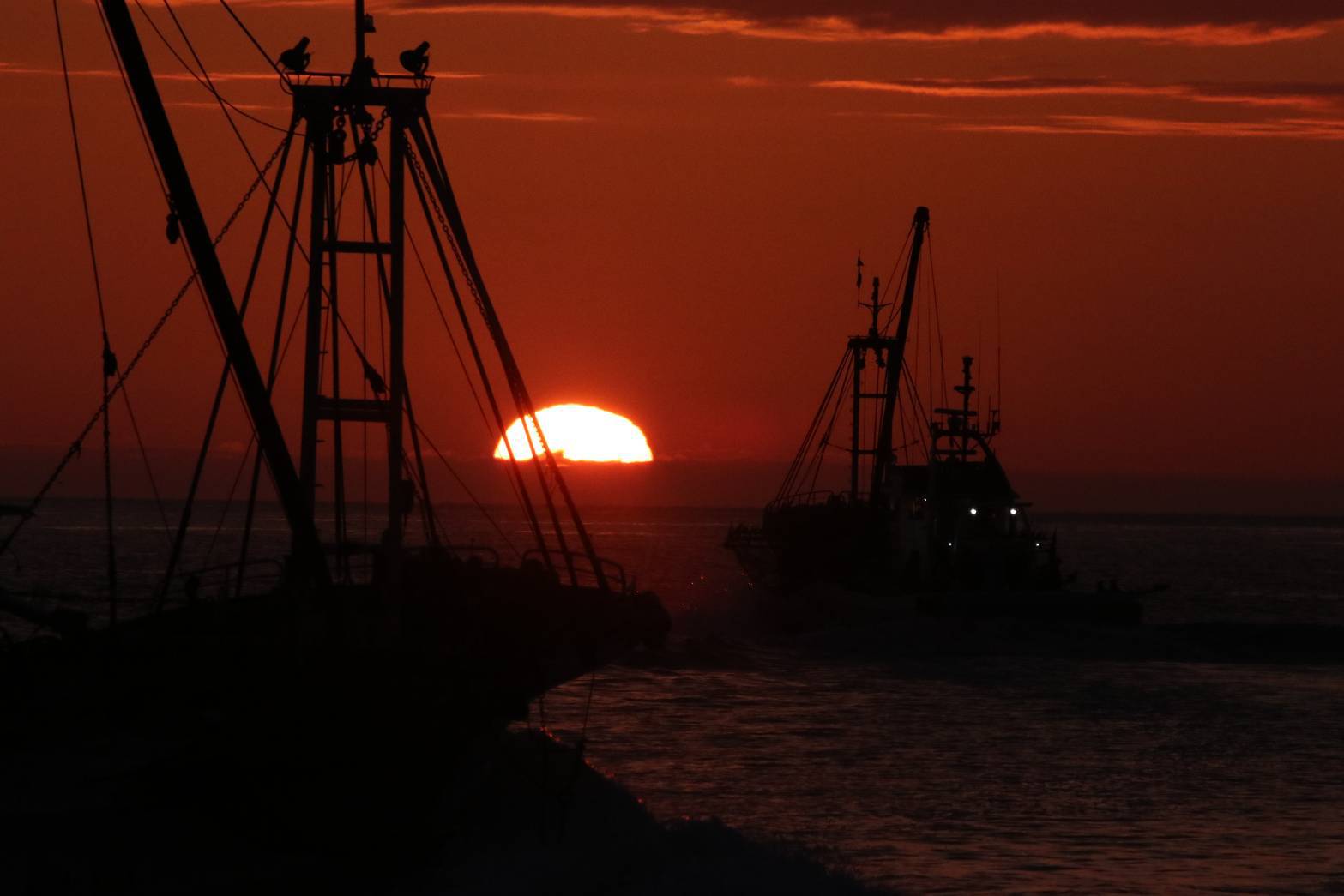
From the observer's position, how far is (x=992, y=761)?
1594 inches

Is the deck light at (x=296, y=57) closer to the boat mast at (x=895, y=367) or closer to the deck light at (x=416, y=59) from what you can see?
the deck light at (x=416, y=59)

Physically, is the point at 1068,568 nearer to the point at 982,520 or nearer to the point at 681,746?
the point at 982,520

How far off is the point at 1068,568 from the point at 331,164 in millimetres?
146845

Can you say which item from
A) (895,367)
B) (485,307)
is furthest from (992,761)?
(895,367)

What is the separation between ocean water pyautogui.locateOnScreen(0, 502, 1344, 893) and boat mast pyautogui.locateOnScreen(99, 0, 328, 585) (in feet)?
17.6

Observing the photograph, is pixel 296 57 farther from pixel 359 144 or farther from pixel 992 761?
pixel 992 761

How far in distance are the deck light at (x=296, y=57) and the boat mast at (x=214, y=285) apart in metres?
7.38

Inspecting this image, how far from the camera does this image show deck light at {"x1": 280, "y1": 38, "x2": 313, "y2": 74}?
36281mm

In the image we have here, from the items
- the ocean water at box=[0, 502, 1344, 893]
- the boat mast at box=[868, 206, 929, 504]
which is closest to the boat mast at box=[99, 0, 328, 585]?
the ocean water at box=[0, 502, 1344, 893]

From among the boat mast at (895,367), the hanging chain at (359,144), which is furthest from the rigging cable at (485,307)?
the boat mast at (895,367)

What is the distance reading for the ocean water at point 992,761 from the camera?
2986 centimetres

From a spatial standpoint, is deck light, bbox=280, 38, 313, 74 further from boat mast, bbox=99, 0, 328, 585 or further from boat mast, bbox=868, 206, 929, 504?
boat mast, bbox=868, 206, 929, 504

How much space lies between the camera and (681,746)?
4162 centimetres

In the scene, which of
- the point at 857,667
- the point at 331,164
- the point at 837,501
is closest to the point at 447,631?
the point at 331,164
